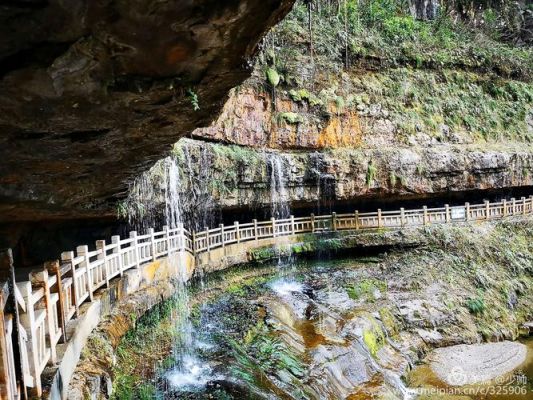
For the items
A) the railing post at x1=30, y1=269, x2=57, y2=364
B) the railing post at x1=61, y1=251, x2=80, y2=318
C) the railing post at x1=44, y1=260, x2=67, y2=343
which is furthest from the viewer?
the railing post at x1=61, y1=251, x2=80, y2=318

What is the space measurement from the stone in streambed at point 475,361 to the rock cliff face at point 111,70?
461 inches

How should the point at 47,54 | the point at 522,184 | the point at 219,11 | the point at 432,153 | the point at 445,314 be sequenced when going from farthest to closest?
the point at 522,184 < the point at 432,153 < the point at 445,314 < the point at 47,54 < the point at 219,11

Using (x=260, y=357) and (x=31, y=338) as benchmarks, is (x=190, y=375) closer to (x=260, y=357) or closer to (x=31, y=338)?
(x=260, y=357)

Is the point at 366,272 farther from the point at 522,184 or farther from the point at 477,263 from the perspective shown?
the point at 522,184

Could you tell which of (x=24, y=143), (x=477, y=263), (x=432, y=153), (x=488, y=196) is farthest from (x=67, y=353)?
(x=488, y=196)

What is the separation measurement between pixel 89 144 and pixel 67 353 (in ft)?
9.16

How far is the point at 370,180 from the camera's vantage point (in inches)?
804

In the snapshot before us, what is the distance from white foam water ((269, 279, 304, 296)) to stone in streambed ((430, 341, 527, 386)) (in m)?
5.31

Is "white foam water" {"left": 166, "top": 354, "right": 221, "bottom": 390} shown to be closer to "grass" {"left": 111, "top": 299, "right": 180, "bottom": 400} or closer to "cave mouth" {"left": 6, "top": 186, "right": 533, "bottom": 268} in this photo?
"grass" {"left": 111, "top": 299, "right": 180, "bottom": 400}

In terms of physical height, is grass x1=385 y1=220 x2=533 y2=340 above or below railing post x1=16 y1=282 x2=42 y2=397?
below

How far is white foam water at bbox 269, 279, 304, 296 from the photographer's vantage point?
1450cm

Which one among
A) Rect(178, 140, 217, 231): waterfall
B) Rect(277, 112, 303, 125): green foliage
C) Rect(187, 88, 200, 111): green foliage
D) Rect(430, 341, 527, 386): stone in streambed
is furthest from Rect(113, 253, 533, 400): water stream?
Rect(277, 112, 303, 125): green foliage

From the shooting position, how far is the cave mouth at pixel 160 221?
1286cm

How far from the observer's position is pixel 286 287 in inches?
600
